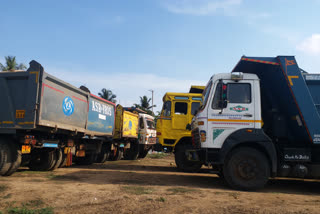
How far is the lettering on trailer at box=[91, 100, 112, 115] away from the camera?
418 inches

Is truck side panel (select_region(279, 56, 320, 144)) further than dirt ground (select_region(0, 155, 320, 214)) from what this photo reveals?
Yes

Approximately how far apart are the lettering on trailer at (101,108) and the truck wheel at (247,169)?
6182 mm

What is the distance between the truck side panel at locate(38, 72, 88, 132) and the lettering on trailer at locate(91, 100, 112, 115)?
2.37ft

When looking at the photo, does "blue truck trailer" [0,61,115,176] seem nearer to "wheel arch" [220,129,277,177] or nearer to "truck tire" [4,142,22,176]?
"truck tire" [4,142,22,176]

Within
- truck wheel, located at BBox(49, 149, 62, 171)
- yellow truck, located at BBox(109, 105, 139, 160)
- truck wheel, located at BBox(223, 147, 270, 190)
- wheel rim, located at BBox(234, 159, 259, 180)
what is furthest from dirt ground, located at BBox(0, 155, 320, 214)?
yellow truck, located at BBox(109, 105, 139, 160)

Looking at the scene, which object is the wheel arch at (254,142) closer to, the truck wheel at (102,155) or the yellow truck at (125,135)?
the yellow truck at (125,135)

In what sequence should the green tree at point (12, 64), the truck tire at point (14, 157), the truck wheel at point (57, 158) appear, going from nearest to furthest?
1. the truck tire at point (14, 157)
2. the truck wheel at point (57, 158)
3. the green tree at point (12, 64)

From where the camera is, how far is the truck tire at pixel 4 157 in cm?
684

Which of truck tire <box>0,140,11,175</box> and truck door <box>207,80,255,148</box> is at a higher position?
truck door <box>207,80,255,148</box>

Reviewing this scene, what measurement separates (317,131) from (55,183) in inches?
256

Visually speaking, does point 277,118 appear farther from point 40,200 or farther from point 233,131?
point 40,200

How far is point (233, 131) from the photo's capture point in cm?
644

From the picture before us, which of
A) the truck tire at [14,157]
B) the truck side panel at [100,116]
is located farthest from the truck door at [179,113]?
the truck tire at [14,157]

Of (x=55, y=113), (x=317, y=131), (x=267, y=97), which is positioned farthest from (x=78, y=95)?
(x=317, y=131)
